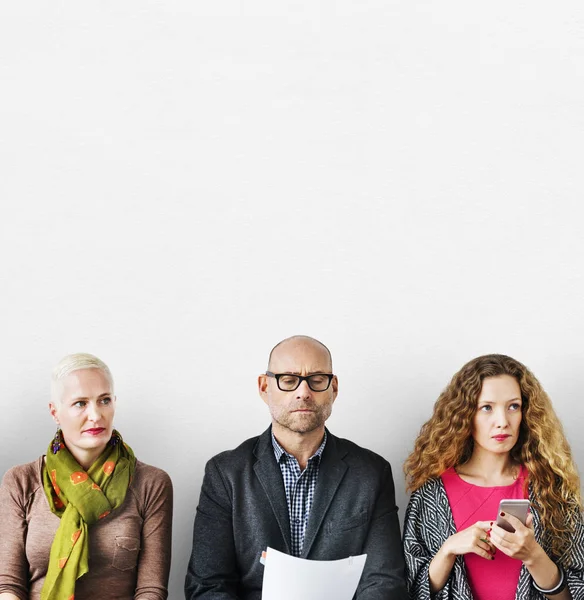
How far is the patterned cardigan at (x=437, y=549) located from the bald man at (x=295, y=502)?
5.0 inches

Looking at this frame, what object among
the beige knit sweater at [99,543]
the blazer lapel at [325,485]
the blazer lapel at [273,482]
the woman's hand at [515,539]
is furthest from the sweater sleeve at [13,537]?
the woman's hand at [515,539]

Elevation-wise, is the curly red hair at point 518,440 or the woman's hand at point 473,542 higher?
the curly red hair at point 518,440

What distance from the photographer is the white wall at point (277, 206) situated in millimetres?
4098

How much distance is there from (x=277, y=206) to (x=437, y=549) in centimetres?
168

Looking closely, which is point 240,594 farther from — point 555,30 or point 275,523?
point 555,30

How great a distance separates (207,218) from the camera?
4.14 metres

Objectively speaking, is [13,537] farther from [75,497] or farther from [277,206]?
[277,206]

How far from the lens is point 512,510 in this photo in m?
3.38

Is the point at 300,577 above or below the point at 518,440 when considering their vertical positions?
below

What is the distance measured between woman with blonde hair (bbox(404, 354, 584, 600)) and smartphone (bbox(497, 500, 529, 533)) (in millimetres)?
19

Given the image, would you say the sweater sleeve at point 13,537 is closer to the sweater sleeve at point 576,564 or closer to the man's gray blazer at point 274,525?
the man's gray blazer at point 274,525

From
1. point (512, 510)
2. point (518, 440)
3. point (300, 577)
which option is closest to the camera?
point (300, 577)

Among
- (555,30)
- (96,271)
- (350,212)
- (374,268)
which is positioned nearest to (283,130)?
(350,212)

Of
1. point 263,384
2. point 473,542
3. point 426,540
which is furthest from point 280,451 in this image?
point 473,542
